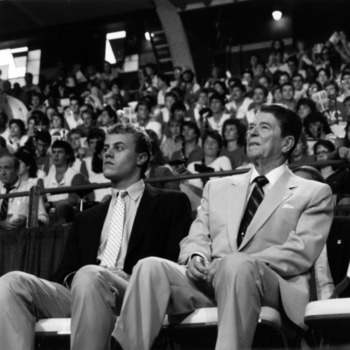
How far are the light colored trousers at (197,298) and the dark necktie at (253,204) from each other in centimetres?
29

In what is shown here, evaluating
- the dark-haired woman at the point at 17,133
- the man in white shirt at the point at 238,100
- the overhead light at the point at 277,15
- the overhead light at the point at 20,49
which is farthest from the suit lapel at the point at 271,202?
the overhead light at the point at 20,49

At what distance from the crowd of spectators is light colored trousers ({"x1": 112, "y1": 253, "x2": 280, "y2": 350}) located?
2300 millimetres

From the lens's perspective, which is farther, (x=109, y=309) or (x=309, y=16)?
(x=309, y=16)

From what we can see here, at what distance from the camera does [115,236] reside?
3.66 meters

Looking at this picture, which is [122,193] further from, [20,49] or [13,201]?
[20,49]

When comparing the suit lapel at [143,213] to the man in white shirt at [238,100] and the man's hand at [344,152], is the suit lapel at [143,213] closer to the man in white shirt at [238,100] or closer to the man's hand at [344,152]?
the man's hand at [344,152]

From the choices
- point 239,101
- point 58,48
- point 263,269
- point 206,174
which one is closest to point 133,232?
point 263,269

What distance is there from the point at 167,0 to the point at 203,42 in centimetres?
81

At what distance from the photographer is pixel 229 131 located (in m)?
6.71

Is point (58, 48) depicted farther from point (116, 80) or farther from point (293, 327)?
point (293, 327)

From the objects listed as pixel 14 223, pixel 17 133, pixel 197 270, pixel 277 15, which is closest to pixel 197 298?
pixel 197 270

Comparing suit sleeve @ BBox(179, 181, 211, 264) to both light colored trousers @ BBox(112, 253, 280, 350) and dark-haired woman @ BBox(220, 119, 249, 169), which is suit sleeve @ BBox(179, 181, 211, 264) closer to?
light colored trousers @ BBox(112, 253, 280, 350)

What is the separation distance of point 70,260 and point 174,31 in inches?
396

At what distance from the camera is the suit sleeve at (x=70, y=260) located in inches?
145
